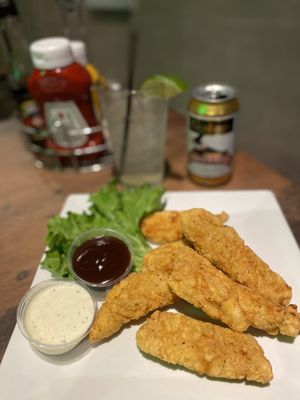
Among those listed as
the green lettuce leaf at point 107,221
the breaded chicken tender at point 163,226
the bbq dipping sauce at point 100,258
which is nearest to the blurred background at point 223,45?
the green lettuce leaf at point 107,221

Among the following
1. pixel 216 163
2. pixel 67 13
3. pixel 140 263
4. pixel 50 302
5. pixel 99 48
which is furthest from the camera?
pixel 99 48

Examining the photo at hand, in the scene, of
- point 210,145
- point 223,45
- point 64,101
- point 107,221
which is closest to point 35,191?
point 64,101

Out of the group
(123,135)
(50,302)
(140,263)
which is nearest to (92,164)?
(123,135)

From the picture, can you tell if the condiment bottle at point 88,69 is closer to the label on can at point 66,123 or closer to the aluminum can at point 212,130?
the label on can at point 66,123

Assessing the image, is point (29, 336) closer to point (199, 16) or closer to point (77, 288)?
point (77, 288)

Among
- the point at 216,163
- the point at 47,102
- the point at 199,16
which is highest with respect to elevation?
the point at 199,16

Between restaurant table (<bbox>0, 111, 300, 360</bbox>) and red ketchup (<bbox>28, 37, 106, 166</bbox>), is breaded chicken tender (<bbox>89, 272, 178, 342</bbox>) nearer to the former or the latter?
restaurant table (<bbox>0, 111, 300, 360</bbox>)

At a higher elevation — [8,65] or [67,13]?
[67,13]

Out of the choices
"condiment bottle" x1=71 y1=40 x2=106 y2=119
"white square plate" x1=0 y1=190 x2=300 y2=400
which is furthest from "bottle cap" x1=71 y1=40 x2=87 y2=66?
"white square plate" x1=0 y1=190 x2=300 y2=400
